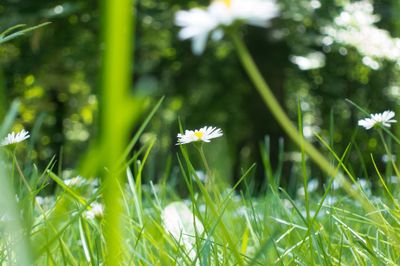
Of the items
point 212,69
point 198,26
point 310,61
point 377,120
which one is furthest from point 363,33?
point 198,26

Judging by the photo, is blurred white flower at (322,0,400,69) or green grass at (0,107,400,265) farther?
blurred white flower at (322,0,400,69)

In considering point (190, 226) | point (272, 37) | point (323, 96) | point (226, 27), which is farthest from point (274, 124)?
point (226, 27)

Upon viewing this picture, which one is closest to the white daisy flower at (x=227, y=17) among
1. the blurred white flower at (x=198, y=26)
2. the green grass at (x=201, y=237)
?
the blurred white flower at (x=198, y=26)

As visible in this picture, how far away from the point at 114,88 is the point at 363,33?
4638 millimetres

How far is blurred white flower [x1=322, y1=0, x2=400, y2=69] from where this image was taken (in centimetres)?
416

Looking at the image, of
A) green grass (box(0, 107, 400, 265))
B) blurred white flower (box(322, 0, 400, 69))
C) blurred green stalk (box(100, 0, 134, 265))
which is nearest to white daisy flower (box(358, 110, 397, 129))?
green grass (box(0, 107, 400, 265))

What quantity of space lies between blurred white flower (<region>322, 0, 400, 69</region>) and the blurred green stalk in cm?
406

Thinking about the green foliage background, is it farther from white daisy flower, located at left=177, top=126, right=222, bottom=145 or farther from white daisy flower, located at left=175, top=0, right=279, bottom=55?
white daisy flower, located at left=175, top=0, right=279, bottom=55

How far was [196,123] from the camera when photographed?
611cm

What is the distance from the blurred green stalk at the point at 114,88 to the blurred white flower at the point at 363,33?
4063 millimetres

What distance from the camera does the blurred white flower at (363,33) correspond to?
4156 millimetres

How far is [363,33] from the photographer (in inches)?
179

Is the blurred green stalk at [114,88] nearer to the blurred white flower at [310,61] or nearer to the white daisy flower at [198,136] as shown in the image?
the white daisy flower at [198,136]

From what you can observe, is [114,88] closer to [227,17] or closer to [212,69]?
[227,17]
